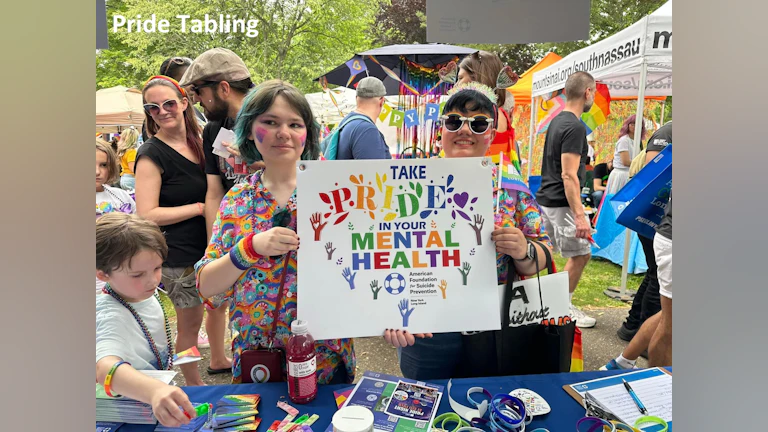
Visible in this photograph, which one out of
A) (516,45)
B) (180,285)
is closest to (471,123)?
(180,285)

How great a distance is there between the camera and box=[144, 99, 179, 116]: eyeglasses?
2.26 metres

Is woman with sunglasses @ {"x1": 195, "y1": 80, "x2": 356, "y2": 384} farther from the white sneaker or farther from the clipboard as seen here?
the white sneaker

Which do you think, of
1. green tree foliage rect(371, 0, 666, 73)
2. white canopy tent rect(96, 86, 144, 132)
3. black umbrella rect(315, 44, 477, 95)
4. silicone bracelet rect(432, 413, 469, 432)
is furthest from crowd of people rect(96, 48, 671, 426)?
green tree foliage rect(371, 0, 666, 73)

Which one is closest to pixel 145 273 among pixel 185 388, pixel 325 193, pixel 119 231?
pixel 119 231

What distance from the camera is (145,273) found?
1.32m

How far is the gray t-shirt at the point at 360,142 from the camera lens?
8.83ft

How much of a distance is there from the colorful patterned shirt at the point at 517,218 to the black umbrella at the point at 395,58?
290cm

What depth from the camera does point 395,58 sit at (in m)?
4.66

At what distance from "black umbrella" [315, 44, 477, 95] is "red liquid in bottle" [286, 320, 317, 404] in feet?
11.8

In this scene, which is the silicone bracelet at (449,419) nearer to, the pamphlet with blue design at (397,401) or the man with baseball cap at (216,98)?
the pamphlet with blue design at (397,401)

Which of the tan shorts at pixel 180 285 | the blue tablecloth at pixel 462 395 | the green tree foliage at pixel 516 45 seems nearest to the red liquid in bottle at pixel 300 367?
the blue tablecloth at pixel 462 395
